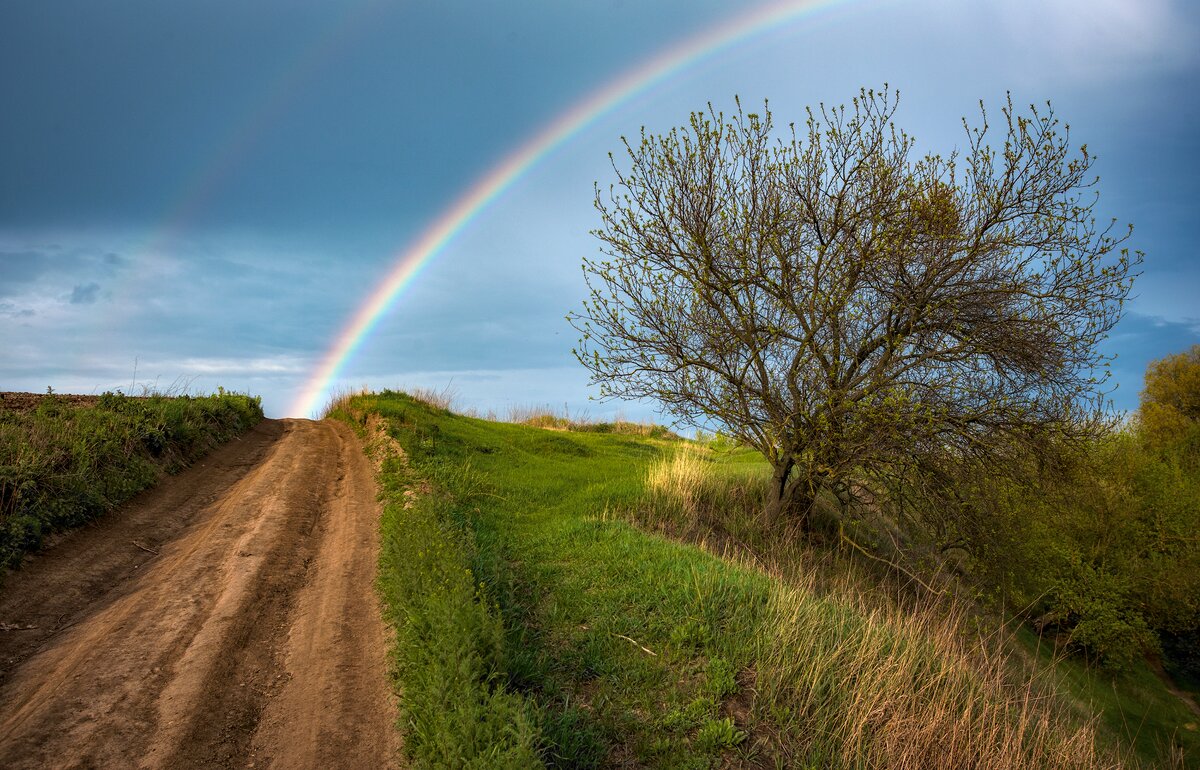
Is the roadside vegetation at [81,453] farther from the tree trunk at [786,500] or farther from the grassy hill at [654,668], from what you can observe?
the tree trunk at [786,500]

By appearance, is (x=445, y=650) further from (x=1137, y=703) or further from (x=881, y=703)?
(x=1137, y=703)

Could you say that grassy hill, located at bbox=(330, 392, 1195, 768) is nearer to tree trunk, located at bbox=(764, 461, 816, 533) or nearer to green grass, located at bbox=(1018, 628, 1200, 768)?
tree trunk, located at bbox=(764, 461, 816, 533)

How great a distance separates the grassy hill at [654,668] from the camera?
5770 mm

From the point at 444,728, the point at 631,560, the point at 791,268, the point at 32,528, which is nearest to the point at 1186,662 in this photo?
the point at 791,268

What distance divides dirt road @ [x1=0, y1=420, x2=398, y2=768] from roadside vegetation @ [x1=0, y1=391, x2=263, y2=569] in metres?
0.41

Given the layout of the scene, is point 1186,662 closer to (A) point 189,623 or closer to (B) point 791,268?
(B) point 791,268

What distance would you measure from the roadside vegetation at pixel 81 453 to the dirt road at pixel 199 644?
0.41 m

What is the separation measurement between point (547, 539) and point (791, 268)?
25.9 ft

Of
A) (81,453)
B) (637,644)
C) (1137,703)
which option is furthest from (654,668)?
(1137,703)

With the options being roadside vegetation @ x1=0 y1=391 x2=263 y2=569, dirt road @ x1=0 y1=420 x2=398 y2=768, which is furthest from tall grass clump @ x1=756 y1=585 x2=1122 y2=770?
roadside vegetation @ x1=0 y1=391 x2=263 y2=569

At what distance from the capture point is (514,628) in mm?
7520

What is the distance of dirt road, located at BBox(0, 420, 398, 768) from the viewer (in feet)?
18.3

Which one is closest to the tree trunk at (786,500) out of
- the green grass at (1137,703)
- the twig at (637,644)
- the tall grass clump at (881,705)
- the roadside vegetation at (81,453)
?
the tall grass clump at (881,705)

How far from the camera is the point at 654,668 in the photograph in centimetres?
702
